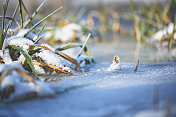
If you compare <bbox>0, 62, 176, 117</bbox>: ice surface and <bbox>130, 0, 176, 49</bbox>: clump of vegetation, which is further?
<bbox>130, 0, 176, 49</bbox>: clump of vegetation

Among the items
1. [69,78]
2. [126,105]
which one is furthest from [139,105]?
[69,78]

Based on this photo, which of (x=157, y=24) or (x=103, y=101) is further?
(x=157, y=24)

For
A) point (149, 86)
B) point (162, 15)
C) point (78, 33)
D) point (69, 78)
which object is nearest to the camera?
point (149, 86)

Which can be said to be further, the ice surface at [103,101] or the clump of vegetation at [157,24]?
the clump of vegetation at [157,24]

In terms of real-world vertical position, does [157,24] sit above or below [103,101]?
above

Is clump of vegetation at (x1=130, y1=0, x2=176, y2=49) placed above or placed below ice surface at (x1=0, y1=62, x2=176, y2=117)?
above

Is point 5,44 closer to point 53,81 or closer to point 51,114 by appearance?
point 53,81

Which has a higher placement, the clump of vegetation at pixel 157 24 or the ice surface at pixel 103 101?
the clump of vegetation at pixel 157 24

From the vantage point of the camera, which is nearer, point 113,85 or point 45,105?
point 45,105
